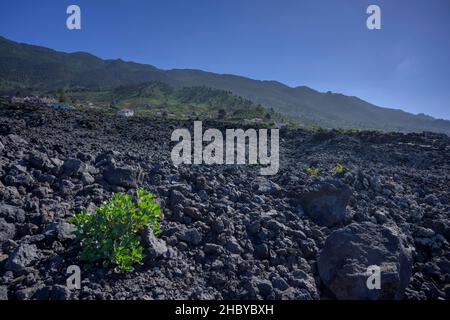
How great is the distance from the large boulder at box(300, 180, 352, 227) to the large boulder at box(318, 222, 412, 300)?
1.21 meters

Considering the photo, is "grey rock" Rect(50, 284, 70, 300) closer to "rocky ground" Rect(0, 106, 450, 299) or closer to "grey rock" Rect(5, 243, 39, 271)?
"rocky ground" Rect(0, 106, 450, 299)

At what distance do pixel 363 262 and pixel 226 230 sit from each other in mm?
1957

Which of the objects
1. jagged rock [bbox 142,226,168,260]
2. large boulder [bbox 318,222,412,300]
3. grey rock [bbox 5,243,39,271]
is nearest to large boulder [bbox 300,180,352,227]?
large boulder [bbox 318,222,412,300]

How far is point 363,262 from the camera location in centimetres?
435

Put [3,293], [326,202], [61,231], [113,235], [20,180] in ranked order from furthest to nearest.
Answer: [326,202] < [20,180] < [61,231] < [113,235] < [3,293]

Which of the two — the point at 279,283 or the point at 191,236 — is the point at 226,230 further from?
the point at 279,283

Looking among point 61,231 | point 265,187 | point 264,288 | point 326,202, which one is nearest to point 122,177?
point 61,231

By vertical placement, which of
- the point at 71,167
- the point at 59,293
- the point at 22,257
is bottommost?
the point at 59,293

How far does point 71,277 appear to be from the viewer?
11.8ft

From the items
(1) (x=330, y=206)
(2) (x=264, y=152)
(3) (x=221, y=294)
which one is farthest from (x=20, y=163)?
(2) (x=264, y=152)

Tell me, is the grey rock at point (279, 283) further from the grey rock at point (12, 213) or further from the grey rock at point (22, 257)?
the grey rock at point (12, 213)

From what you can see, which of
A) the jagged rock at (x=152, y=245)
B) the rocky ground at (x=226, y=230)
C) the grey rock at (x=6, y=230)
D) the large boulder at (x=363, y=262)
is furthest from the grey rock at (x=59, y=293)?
the large boulder at (x=363, y=262)
